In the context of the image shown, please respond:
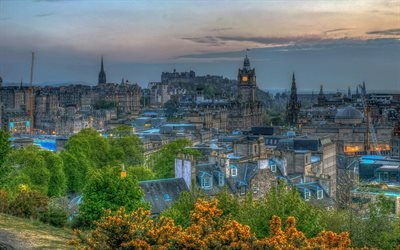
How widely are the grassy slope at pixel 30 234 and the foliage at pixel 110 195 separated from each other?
5014 millimetres

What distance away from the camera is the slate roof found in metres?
35.9

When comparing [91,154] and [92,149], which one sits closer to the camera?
[91,154]

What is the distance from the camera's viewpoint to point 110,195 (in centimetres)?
3172

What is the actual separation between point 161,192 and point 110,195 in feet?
18.8

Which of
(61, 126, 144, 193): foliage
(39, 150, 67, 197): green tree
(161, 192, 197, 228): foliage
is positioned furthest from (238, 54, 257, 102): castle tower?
(161, 192, 197, 228): foliage

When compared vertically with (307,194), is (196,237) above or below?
above

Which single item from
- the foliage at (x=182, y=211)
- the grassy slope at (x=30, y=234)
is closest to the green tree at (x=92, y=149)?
the foliage at (x=182, y=211)

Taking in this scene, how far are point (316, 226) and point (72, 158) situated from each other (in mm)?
36485

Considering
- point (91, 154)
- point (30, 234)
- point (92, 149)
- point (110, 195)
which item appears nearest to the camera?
point (30, 234)

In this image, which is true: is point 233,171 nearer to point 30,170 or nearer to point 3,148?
point 3,148

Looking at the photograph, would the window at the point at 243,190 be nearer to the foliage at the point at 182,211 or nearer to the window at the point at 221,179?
the window at the point at 221,179

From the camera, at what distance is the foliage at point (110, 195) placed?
30.9 metres

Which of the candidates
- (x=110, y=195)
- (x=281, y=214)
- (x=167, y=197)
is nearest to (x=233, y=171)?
(x=167, y=197)

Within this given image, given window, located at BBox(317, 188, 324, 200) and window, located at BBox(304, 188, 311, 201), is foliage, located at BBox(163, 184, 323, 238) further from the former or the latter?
window, located at BBox(317, 188, 324, 200)
